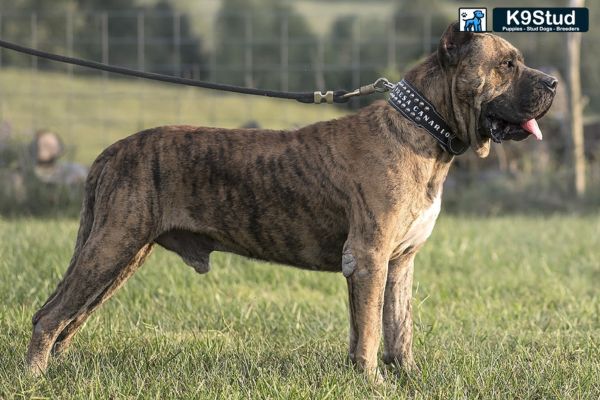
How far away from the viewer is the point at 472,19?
4941 millimetres

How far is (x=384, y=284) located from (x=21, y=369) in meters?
1.86

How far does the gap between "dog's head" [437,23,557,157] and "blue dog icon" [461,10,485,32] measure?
0.36 feet

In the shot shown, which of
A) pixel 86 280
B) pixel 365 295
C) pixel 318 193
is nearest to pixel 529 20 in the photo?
pixel 318 193

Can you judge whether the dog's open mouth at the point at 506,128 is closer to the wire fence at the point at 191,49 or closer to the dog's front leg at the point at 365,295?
the dog's front leg at the point at 365,295

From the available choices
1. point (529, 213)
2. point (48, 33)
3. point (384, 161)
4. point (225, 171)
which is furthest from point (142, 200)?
point (48, 33)

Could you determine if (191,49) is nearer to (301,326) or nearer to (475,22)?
(301,326)

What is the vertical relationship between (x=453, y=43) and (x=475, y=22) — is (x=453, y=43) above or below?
below

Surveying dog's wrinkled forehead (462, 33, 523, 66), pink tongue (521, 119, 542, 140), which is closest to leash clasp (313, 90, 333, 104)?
dog's wrinkled forehead (462, 33, 523, 66)

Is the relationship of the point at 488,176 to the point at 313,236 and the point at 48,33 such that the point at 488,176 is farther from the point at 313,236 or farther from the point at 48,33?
the point at 48,33

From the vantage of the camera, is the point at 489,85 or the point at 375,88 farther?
the point at 375,88

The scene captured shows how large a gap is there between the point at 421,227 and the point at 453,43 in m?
0.92

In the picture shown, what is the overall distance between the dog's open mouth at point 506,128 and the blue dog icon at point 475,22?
480 millimetres

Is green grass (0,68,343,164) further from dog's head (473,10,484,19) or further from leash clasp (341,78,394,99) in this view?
dog's head (473,10,484,19)

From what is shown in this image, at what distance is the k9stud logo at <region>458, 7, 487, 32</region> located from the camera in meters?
4.83
